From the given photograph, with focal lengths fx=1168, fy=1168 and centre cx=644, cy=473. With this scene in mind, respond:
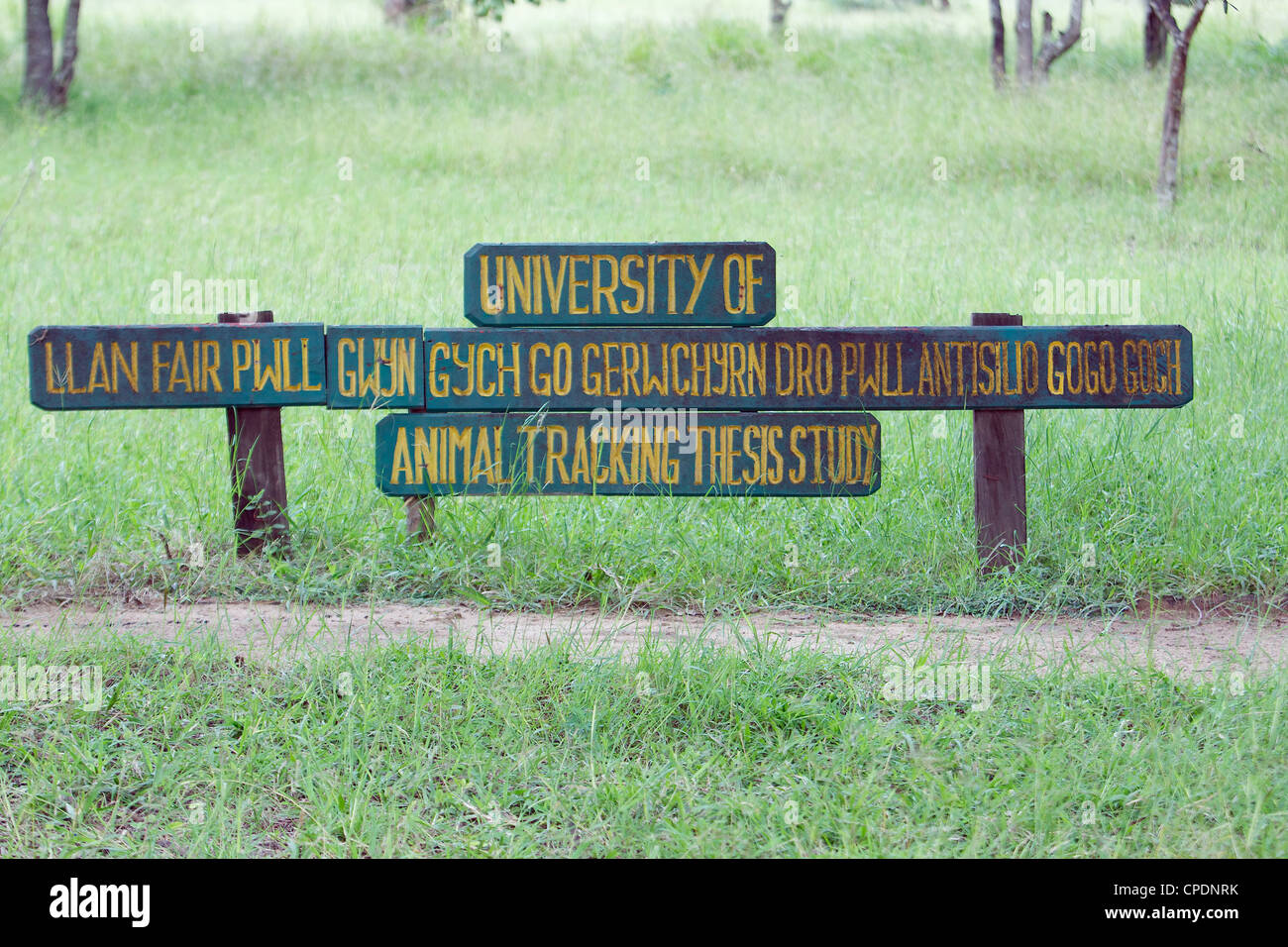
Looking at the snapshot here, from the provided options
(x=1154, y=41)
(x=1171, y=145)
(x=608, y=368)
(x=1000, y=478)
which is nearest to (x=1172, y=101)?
(x=1171, y=145)

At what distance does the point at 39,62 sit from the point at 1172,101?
14431 millimetres

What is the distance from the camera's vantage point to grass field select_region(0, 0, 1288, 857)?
309 cm

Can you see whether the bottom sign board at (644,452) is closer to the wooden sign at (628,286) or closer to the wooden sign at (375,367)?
the wooden sign at (375,367)

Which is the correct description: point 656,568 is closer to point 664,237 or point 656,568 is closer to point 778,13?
point 664,237

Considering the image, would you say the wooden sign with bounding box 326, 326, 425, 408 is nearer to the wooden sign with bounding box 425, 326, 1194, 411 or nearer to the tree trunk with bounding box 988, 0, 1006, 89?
the wooden sign with bounding box 425, 326, 1194, 411

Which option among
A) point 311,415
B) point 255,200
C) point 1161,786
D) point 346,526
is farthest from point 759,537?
point 255,200

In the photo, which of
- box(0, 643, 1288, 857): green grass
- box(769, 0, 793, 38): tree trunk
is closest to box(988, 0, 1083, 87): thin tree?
box(769, 0, 793, 38): tree trunk

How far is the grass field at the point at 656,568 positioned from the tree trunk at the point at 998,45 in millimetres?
4170

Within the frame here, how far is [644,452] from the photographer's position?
15.7 ft

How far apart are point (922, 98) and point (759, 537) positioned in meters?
12.6

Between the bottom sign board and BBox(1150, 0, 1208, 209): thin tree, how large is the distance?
28.4ft

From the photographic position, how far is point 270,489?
16.2ft

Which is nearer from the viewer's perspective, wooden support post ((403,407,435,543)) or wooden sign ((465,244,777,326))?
wooden sign ((465,244,777,326))

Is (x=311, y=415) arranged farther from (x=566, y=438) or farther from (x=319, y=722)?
(x=319, y=722)
